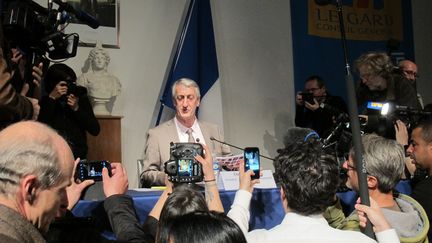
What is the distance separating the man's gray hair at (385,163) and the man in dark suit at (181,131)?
4.04ft

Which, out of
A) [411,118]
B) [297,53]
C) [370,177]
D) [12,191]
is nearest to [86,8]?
[297,53]

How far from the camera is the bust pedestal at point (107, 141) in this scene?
406 cm

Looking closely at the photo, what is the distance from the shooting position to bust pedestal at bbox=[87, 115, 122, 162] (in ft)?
13.3

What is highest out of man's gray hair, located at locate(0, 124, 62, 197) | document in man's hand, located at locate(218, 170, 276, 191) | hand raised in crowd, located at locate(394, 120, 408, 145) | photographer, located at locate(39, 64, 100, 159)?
photographer, located at locate(39, 64, 100, 159)

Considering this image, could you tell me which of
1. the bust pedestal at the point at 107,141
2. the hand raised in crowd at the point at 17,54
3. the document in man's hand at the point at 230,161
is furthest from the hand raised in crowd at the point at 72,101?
the document in man's hand at the point at 230,161

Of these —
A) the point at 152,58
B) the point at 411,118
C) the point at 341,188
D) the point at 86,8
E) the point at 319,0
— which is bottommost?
the point at 341,188

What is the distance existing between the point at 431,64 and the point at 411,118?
3.53 meters

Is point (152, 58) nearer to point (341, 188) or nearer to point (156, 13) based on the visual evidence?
point (156, 13)

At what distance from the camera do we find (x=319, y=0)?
1818 mm

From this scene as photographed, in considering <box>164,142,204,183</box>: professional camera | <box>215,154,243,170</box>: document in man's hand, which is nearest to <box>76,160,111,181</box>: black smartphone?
<box>164,142,204,183</box>: professional camera

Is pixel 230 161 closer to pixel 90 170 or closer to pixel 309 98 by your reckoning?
pixel 90 170

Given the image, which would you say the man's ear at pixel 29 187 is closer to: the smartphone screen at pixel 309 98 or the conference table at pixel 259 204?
the conference table at pixel 259 204

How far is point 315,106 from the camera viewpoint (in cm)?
440

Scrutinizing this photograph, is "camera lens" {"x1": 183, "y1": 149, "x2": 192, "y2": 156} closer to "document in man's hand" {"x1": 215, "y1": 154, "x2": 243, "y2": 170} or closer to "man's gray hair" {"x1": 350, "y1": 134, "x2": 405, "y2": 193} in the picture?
"document in man's hand" {"x1": 215, "y1": 154, "x2": 243, "y2": 170}
